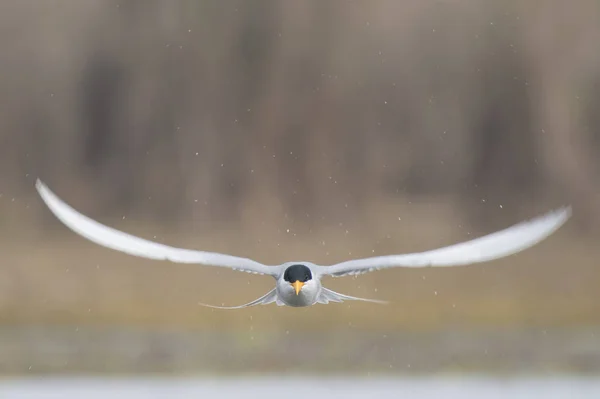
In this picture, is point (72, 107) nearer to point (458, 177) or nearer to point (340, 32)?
point (340, 32)

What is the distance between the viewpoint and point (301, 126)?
57.5ft

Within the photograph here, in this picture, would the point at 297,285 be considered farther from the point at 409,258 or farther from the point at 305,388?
the point at 305,388

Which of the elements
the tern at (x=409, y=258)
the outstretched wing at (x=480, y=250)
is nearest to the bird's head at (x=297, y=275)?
the tern at (x=409, y=258)

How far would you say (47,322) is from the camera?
13.6 metres

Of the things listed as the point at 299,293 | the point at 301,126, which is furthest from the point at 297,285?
the point at 301,126

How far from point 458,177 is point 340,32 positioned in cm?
232

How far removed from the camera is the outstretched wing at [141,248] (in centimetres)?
725

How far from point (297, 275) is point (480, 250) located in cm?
93

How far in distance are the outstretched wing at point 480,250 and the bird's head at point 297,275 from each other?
0.45 feet

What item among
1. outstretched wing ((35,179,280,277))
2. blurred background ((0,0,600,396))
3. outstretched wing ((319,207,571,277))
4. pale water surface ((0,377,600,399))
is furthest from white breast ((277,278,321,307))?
blurred background ((0,0,600,396))

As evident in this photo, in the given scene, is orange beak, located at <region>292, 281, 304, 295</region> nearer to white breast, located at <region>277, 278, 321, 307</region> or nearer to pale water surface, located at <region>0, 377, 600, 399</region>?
white breast, located at <region>277, 278, 321, 307</region>

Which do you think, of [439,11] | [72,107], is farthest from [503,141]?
[72,107]

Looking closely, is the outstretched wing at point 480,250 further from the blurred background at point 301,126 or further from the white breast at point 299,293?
the blurred background at point 301,126

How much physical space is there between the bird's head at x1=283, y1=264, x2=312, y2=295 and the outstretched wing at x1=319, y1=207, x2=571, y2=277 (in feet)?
0.45
